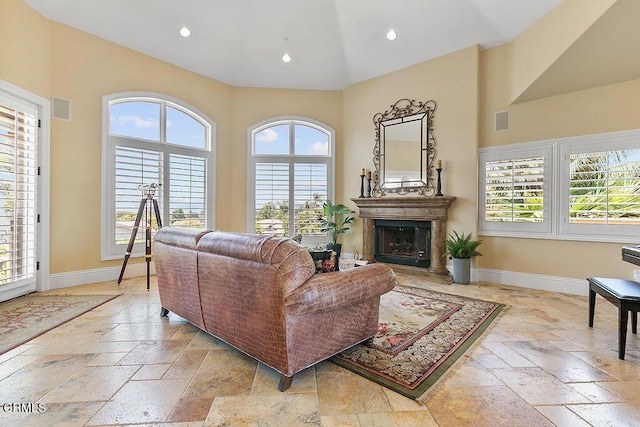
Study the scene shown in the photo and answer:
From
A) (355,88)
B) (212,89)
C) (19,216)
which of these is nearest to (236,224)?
(212,89)

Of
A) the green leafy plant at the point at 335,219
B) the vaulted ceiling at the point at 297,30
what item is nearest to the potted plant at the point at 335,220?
the green leafy plant at the point at 335,219

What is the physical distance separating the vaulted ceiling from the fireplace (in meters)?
2.82

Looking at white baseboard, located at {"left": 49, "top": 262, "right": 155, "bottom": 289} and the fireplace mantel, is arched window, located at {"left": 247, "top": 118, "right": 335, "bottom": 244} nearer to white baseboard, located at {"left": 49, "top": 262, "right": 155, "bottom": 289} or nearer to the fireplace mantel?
the fireplace mantel

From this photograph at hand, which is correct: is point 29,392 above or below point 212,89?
below

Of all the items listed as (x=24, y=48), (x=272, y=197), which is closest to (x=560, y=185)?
(x=272, y=197)

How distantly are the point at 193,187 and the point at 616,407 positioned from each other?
5715 mm

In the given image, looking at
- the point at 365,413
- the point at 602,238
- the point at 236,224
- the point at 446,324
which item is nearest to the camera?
the point at 365,413

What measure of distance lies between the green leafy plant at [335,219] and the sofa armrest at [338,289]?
3.57 meters

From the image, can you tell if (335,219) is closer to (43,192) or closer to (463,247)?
(463,247)

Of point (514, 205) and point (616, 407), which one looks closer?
point (616, 407)

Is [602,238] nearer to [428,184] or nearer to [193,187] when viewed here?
[428,184]

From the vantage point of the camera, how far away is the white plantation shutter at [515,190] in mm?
4262

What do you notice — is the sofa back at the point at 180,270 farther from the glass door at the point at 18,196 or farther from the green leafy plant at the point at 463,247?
the green leafy plant at the point at 463,247

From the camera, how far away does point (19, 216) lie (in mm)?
3584
